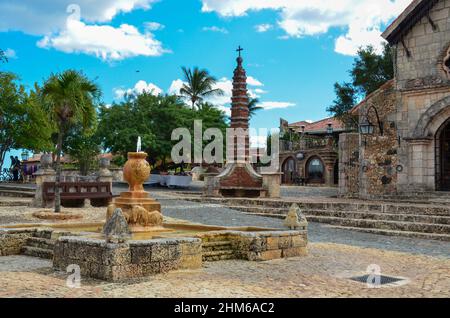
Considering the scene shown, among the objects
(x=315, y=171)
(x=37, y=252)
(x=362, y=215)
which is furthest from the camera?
(x=315, y=171)

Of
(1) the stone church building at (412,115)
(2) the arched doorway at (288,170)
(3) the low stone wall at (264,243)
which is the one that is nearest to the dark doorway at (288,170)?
(2) the arched doorway at (288,170)

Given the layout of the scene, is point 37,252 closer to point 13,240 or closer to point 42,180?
point 13,240

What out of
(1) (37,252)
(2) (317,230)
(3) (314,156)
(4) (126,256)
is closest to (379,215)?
(2) (317,230)

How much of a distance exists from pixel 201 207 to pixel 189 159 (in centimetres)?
1685

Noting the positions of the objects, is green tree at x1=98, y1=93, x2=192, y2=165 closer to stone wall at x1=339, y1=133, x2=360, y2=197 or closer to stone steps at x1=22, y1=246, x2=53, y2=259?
stone wall at x1=339, y1=133, x2=360, y2=197

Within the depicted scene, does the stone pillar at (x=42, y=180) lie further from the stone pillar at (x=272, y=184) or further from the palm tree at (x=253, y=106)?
the palm tree at (x=253, y=106)

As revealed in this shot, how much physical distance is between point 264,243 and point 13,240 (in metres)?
5.09

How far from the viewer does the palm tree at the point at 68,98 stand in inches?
605

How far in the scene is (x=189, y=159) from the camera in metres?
35.4

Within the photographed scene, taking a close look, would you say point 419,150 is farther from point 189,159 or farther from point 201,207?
point 189,159

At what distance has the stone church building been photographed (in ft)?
58.2

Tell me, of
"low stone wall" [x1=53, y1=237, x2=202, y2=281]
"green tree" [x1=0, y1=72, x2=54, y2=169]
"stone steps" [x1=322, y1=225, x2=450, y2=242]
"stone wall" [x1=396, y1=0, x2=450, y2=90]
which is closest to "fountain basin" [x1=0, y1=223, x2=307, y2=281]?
"low stone wall" [x1=53, y1=237, x2=202, y2=281]

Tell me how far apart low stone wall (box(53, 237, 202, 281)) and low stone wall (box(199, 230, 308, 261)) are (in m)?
1.23

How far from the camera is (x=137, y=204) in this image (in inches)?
403
